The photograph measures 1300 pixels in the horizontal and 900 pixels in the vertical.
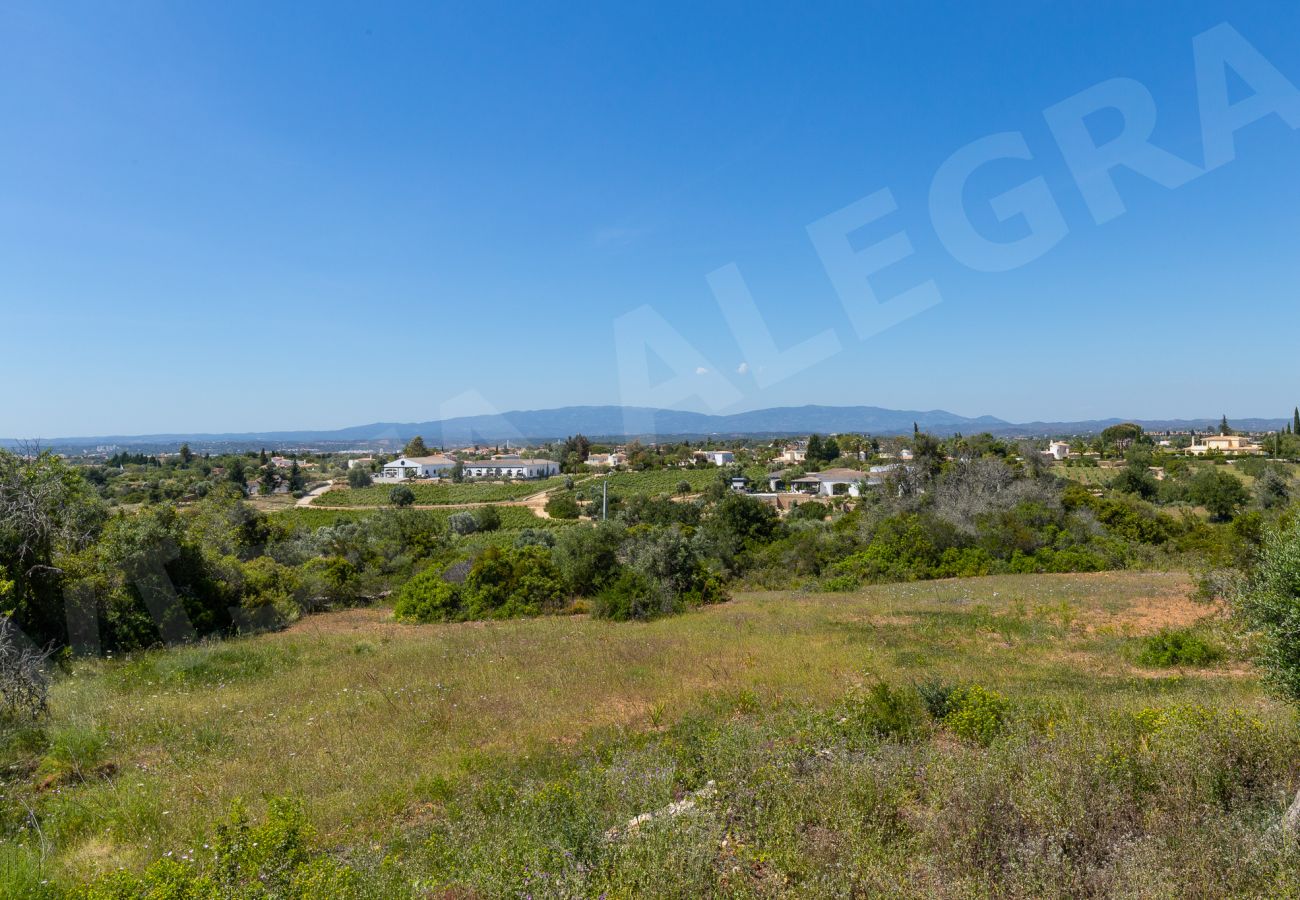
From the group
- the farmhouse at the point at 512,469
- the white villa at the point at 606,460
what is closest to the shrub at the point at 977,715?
the white villa at the point at 606,460

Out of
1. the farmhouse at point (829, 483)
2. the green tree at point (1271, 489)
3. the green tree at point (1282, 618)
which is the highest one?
the green tree at point (1282, 618)

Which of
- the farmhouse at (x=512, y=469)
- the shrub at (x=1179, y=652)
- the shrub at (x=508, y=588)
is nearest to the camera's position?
the shrub at (x=1179, y=652)

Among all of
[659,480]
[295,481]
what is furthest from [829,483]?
[295,481]

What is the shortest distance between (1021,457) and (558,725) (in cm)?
3885

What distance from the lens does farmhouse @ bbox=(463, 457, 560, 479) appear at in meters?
85.9

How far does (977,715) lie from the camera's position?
17.4ft

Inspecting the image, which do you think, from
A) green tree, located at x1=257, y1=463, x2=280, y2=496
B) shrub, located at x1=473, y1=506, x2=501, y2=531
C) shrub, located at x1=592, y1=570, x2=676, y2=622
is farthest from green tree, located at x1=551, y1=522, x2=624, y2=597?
green tree, located at x1=257, y1=463, x2=280, y2=496

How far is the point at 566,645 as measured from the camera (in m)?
10.8

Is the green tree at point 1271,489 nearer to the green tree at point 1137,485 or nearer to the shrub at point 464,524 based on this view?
the green tree at point 1137,485

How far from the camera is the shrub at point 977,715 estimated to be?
5.11m

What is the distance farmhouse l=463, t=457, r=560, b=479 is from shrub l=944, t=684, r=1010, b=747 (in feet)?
265

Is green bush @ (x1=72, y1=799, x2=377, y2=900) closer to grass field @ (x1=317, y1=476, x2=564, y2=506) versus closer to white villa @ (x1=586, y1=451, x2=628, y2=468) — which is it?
grass field @ (x1=317, y1=476, x2=564, y2=506)

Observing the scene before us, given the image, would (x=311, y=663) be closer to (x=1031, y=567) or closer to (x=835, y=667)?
(x=835, y=667)

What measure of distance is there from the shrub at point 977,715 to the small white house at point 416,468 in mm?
86261
